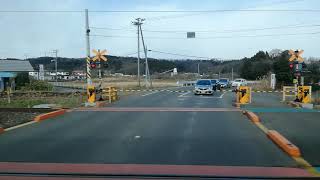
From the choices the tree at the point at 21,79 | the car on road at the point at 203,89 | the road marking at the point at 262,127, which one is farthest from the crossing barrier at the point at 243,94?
the tree at the point at 21,79

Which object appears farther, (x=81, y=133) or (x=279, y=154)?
(x=81, y=133)

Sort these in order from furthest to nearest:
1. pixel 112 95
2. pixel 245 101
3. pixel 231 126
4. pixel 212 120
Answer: pixel 112 95
pixel 245 101
pixel 212 120
pixel 231 126

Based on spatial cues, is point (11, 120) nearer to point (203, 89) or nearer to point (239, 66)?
point (203, 89)

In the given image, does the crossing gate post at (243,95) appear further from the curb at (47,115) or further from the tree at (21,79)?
the tree at (21,79)

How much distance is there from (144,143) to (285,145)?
3.65 metres

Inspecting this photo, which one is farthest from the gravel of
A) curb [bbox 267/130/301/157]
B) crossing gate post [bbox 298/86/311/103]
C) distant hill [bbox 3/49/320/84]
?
distant hill [bbox 3/49/320/84]

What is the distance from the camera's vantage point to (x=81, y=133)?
1480cm

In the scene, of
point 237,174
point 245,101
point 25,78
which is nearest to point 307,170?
point 237,174

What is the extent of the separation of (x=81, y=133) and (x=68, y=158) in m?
4.34

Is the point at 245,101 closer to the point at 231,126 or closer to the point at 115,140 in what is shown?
the point at 231,126

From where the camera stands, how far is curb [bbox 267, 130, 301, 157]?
1066 cm

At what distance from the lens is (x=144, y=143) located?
41.4 feet

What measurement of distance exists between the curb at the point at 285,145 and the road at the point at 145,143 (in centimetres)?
14

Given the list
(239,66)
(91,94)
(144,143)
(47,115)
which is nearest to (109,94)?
(91,94)
